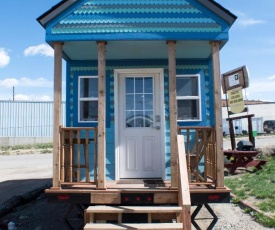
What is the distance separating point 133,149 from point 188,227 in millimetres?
2750

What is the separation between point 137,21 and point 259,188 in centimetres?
564

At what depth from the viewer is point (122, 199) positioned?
5.26 meters

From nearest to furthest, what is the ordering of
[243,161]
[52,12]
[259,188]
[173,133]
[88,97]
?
1. [173,133]
2. [52,12]
3. [88,97]
4. [259,188]
5. [243,161]

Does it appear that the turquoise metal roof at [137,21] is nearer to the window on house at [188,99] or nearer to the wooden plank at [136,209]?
the window on house at [188,99]

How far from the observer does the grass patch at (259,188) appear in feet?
23.1

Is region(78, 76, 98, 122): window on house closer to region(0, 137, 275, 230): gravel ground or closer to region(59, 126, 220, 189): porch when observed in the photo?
region(59, 126, 220, 189): porch

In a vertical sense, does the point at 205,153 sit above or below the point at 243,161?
above

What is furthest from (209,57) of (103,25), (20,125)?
(20,125)

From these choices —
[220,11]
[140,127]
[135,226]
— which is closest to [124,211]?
[135,226]

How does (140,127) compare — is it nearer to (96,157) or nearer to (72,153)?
(96,157)

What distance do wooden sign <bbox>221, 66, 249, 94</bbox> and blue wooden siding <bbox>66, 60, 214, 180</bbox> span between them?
6.30 meters

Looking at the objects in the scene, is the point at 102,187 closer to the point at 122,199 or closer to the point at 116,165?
the point at 122,199

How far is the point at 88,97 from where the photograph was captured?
6.93 m

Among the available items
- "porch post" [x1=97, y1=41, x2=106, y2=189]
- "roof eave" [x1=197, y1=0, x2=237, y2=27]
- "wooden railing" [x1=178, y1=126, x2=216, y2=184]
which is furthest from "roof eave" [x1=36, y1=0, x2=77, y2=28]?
"wooden railing" [x1=178, y1=126, x2=216, y2=184]
